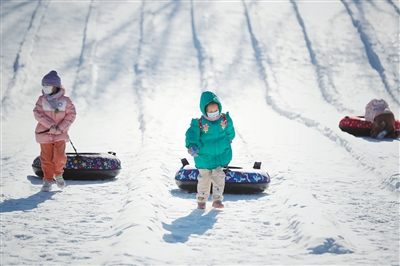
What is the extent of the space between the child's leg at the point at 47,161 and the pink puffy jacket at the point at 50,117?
3.7 inches

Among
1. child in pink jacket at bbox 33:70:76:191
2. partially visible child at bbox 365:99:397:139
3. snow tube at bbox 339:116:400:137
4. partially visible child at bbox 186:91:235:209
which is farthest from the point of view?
snow tube at bbox 339:116:400:137

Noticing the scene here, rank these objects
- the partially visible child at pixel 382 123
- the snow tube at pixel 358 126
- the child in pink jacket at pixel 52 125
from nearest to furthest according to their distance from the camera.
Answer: the child in pink jacket at pixel 52 125 < the partially visible child at pixel 382 123 < the snow tube at pixel 358 126

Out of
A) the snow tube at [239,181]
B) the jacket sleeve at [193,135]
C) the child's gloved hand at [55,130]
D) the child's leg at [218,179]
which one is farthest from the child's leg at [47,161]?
the child's leg at [218,179]

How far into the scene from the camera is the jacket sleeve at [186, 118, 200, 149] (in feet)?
16.8

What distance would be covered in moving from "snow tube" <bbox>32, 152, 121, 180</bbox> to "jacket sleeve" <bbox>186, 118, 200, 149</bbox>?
182 cm

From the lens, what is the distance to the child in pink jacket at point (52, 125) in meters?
5.93

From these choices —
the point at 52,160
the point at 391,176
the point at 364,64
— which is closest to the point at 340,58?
the point at 364,64

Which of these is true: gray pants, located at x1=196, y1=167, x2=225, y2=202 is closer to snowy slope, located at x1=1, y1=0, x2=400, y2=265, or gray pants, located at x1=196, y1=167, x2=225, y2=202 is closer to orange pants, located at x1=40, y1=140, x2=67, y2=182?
snowy slope, located at x1=1, y1=0, x2=400, y2=265

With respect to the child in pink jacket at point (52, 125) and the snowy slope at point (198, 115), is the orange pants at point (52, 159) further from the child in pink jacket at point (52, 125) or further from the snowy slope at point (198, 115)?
the snowy slope at point (198, 115)

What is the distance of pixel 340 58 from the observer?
1895 centimetres

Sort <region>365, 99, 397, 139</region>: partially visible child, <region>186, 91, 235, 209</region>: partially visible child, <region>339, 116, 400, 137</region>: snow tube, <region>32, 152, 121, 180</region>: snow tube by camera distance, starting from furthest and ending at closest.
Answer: <region>339, 116, 400, 137</region>: snow tube
<region>365, 99, 397, 139</region>: partially visible child
<region>32, 152, 121, 180</region>: snow tube
<region>186, 91, 235, 209</region>: partially visible child

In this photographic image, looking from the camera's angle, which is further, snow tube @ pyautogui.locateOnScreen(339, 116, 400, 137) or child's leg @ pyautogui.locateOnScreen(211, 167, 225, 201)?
snow tube @ pyautogui.locateOnScreen(339, 116, 400, 137)

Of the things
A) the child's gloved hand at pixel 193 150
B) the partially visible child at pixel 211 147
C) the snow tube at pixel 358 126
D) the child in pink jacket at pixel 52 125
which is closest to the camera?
the child's gloved hand at pixel 193 150

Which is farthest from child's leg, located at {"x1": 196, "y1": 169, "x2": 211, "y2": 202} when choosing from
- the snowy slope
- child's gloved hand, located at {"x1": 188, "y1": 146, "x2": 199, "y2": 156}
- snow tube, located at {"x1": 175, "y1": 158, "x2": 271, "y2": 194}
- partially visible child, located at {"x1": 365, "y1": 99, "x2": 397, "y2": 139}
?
partially visible child, located at {"x1": 365, "y1": 99, "x2": 397, "y2": 139}
